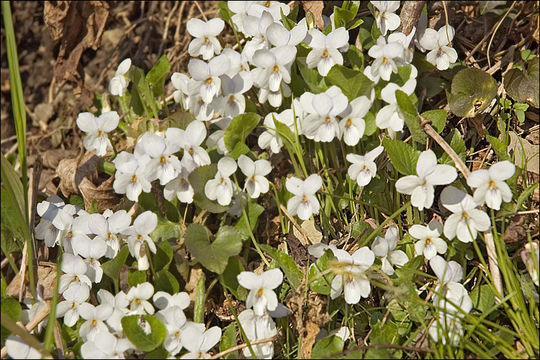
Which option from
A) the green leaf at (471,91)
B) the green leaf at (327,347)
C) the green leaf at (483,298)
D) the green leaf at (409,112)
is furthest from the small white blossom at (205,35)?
the green leaf at (483,298)

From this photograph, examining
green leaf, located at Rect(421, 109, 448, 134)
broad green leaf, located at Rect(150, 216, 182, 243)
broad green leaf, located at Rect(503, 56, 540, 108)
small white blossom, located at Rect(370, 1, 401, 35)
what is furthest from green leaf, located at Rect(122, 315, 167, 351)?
broad green leaf, located at Rect(503, 56, 540, 108)

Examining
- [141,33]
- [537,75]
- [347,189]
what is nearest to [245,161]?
[347,189]

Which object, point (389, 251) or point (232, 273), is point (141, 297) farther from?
point (389, 251)

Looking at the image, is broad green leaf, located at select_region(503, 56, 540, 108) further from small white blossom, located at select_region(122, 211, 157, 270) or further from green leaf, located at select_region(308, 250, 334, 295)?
small white blossom, located at select_region(122, 211, 157, 270)

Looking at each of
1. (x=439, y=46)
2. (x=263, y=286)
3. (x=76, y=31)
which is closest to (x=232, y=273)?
(x=263, y=286)

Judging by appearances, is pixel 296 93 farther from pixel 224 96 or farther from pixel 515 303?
pixel 515 303

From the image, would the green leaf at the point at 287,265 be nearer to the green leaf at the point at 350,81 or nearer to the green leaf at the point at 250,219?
the green leaf at the point at 250,219
